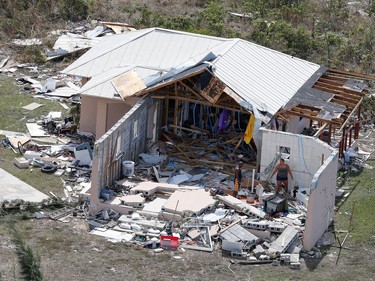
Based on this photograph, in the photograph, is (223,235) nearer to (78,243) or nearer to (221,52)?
(78,243)

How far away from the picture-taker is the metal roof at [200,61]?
2647cm

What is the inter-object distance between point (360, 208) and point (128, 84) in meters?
7.90

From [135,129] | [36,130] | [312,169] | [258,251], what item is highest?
[135,129]

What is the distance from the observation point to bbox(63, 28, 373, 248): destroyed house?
24.8 meters

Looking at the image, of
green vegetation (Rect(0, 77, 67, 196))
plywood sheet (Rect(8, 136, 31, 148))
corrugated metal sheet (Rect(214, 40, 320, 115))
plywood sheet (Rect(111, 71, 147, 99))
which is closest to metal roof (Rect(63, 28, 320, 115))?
corrugated metal sheet (Rect(214, 40, 320, 115))

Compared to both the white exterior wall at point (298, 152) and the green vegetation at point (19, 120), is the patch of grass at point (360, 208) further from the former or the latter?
the green vegetation at point (19, 120)

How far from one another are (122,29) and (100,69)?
33.0 ft

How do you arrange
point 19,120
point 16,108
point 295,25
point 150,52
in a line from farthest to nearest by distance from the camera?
point 295,25 < point 16,108 < point 19,120 < point 150,52

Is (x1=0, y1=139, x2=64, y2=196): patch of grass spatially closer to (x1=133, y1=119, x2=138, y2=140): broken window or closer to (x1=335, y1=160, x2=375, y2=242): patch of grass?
(x1=133, y1=119, x2=138, y2=140): broken window

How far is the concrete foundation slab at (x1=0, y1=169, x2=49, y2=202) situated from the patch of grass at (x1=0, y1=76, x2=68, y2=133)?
4.41 metres

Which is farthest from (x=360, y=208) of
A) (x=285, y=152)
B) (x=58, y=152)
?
(x=58, y=152)

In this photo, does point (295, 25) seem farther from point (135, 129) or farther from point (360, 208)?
point (360, 208)

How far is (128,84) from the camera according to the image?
26891 mm

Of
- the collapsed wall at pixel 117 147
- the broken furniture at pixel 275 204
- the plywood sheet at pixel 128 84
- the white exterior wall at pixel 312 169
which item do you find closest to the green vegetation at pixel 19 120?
the collapsed wall at pixel 117 147
